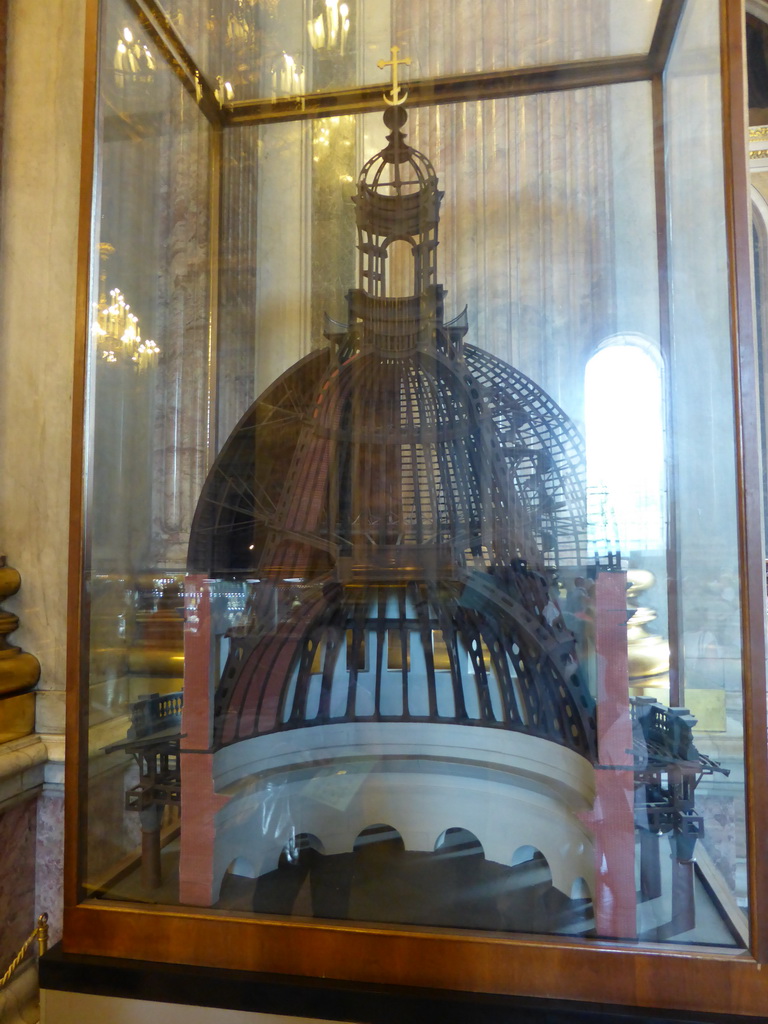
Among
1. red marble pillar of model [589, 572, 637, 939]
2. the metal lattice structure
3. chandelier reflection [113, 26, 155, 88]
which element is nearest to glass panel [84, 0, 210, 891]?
chandelier reflection [113, 26, 155, 88]

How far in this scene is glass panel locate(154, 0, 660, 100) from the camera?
112 cm

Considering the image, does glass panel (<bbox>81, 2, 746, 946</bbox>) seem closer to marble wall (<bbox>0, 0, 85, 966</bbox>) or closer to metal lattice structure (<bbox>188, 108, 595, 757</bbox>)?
metal lattice structure (<bbox>188, 108, 595, 757</bbox>)

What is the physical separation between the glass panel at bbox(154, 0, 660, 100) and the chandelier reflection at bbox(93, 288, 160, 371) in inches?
20.2

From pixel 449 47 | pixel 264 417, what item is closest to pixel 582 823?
pixel 264 417

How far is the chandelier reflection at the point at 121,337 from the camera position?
1.09 m

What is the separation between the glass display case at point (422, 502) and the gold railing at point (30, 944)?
0.19 metres

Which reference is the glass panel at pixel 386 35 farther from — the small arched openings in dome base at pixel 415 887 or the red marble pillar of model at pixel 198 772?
the small arched openings in dome base at pixel 415 887

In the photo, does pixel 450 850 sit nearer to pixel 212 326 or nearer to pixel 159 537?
pixel 159 537

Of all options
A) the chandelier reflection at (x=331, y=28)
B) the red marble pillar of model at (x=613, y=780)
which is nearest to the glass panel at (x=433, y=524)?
the red marble pillar of model at (x=613, y=780)

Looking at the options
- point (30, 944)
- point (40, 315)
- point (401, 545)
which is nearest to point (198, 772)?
point (401, 545)

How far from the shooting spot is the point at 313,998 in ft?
2.73

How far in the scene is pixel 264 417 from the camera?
3.77 feet

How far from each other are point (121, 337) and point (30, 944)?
122cm

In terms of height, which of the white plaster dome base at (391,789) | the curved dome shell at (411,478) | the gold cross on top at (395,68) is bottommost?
the white plaster dome base at (391,789)
